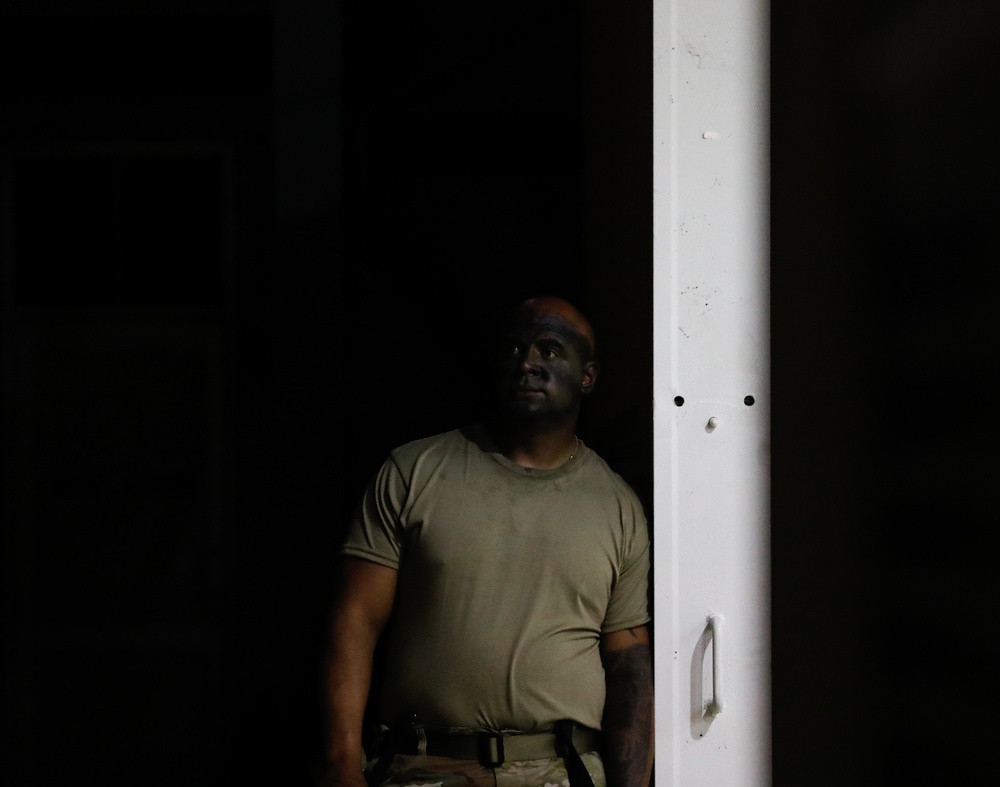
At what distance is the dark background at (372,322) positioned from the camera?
2018mm

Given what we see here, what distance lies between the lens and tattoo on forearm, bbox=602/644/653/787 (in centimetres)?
170

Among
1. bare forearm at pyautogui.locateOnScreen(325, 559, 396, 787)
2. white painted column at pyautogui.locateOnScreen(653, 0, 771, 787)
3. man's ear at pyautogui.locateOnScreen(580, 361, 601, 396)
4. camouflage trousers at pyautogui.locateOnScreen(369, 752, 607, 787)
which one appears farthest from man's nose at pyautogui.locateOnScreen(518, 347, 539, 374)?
camouflage trousers at pyautogui.locateOnScreen(369, 752, 607, 787)

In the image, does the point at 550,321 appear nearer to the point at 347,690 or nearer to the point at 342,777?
the point at 347,690

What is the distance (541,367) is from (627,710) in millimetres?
580

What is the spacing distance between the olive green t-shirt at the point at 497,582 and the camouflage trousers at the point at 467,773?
61 mm

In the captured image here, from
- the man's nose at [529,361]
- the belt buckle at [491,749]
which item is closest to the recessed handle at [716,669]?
the belt buckle at [491,749]

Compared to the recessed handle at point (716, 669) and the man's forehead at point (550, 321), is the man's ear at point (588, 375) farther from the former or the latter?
the recessed handle at point (716, 669)

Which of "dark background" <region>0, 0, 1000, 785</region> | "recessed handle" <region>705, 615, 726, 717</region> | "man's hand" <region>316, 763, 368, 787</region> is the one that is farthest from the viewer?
"dark background" <region>0, 0, 1000, 785</region>

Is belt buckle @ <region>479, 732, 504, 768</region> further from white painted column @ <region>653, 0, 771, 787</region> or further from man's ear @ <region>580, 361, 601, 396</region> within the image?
man's ear @ <region>580, 361, 601, 396</region>

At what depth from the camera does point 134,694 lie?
338 cm

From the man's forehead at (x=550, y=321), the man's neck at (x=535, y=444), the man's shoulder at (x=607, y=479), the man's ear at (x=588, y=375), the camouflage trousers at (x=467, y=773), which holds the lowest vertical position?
the camouflage trousers at (x=467, y=773)

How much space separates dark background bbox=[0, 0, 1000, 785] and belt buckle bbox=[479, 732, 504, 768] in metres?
0.29

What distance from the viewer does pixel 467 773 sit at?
1650 millimetres

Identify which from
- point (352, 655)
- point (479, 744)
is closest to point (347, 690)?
point (352, 655)
